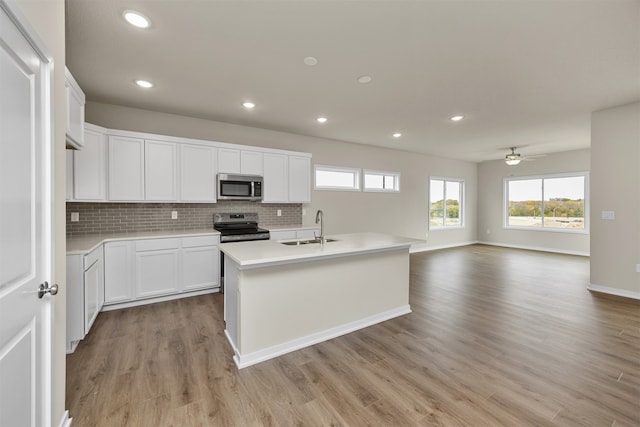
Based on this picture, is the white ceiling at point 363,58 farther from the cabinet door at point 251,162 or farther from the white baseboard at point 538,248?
the white baseboard at point 538,248

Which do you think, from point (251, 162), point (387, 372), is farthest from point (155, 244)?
point (387, 372)

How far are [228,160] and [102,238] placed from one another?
189 centimetres

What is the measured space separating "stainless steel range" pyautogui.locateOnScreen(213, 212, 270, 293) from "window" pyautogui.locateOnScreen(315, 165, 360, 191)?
5.31 feet

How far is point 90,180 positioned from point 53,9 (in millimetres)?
2287

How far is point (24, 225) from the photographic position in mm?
1131

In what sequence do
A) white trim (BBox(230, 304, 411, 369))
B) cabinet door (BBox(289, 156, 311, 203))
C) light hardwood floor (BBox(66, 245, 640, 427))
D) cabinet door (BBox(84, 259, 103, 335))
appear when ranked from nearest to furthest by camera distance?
light hardwood floor (BBox(66, 245, 640, 427)), white trim (BBox(230, 304, 411, 369)), cabinet door (BBox(84, 259, 103, 335)), cabinet door (BBox(289, 156, 311, 203))

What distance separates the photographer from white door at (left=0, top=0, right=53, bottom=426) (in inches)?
38.7

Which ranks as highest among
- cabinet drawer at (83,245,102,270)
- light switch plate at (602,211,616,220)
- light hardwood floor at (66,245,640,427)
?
light switch plate at (602,211,616,220)

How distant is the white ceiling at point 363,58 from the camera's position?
6.40 feet

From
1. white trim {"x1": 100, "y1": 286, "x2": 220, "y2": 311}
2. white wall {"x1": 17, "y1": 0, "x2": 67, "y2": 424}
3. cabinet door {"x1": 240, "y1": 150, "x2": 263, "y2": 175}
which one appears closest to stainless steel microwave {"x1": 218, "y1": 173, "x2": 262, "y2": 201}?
cabinet door {"x1": 240, "y1": 150, "x2": 263, "y2": 175}

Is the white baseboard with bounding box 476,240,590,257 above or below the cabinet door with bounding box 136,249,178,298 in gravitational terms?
below

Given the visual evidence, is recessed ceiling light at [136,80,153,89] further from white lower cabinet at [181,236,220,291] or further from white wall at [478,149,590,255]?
white wall at [478,149,590,255]

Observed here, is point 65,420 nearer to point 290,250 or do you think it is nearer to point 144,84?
point 290,250

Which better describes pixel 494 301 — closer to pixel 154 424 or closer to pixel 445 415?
pixel 445 415
